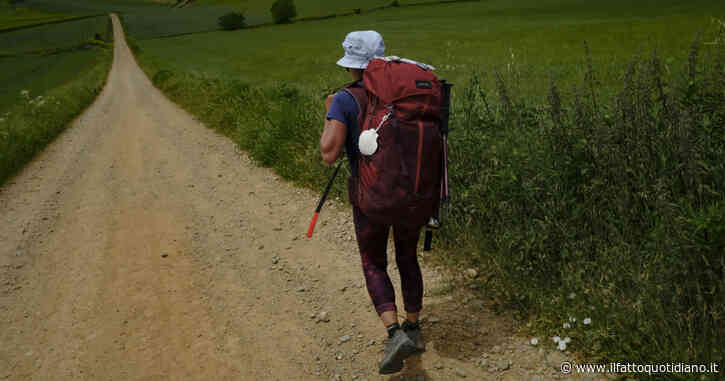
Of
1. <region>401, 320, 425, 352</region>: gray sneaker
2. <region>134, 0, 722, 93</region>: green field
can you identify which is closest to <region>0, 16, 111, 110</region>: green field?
<region>134, 0, 722, 93</region>: green field

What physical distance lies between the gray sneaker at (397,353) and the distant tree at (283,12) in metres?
69.9

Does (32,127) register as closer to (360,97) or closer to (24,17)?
(360,97)

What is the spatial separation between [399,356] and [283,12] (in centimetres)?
7089

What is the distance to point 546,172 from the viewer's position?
3896mm

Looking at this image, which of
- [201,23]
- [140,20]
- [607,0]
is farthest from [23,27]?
[607,0]

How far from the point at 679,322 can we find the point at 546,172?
4.80 ft

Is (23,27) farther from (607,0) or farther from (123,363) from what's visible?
(123,363)

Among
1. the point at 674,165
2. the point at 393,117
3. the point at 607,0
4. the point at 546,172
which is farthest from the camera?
the point at 607,0

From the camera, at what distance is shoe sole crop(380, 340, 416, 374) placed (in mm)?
3043

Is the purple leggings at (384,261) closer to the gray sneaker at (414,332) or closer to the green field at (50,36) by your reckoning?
the gray sneaker at (414,332)

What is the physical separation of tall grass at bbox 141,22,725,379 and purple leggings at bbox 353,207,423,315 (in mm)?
892

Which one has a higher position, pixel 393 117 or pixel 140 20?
pixel 140 20

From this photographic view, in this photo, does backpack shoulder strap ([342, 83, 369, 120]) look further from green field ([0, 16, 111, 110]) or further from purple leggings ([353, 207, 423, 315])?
green field ([0, 16, 111, 110])

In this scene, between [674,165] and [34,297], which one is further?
[34,297]
